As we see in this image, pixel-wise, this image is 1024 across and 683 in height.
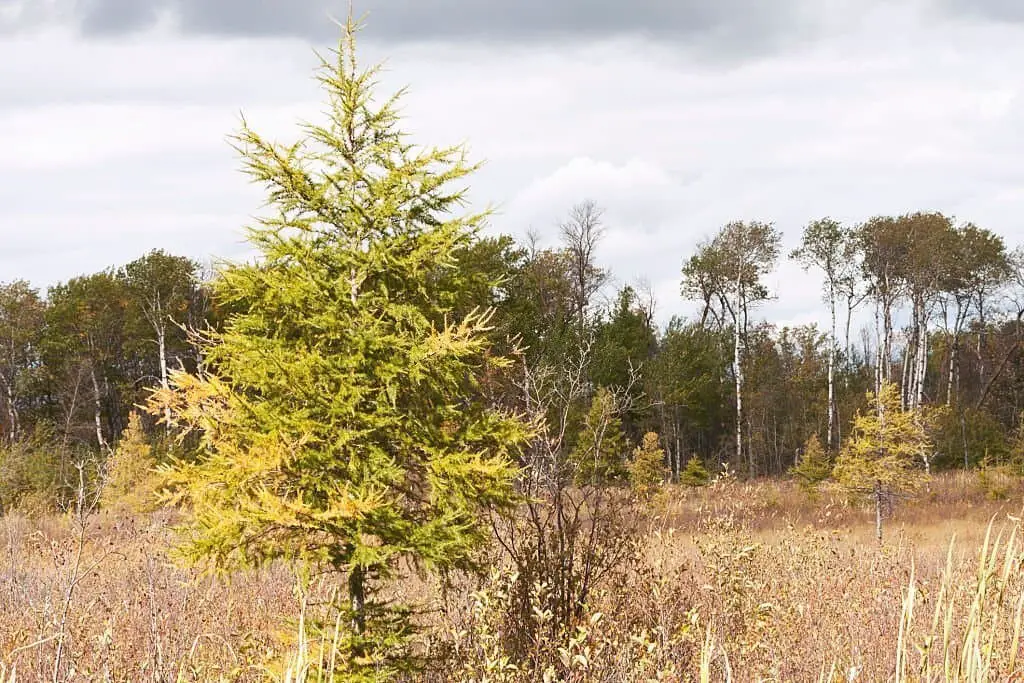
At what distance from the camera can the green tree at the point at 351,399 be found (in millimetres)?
5535

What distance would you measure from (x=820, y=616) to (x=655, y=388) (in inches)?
1123

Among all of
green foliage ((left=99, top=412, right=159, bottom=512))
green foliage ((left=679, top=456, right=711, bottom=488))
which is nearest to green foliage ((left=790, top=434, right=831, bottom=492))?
green foliage ((left=679, top=456, right=711, bottom=488))

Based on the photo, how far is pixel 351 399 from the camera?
559 cm

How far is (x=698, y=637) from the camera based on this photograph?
624cm

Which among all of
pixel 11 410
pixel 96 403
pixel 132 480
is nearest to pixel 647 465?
pixel 132 480

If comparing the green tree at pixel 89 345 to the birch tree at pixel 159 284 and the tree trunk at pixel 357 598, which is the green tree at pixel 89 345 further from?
the tree trunk at pixel 357 598

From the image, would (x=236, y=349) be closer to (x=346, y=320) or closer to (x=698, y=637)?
(x=346, y=320)

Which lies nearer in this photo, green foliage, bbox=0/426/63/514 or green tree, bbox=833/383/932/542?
green tree, bbox=833/383/932/542

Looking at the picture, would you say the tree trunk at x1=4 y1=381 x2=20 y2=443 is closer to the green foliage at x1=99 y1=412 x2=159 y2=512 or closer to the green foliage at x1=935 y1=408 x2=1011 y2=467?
Result: the green foliage at x1=99 y1=412 x2=159 y2=512

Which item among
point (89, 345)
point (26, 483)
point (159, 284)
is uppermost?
point (159, 284)

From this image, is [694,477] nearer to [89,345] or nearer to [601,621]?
[601,621]

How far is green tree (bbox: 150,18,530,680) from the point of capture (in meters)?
5.54

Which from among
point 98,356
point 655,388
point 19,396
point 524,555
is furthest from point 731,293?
point 524,555

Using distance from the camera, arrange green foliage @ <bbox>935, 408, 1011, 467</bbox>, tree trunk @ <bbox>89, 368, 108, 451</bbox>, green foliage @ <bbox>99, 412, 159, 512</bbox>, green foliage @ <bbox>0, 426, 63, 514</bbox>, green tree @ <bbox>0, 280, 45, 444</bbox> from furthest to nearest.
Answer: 1. green tree @ <bbox>0, 280, 45, 444</bbox>
2. tree trunk @ <bbox>89, 368, 108, 451</bbox>
3. green foliage @ <bbox>935, 408, 1011, 467</bbox>
4. green foliage @ <bbox>0, 426, 63, 514</bbox>
5. green foliage @ <bbox>99, 412, 159, 512</bbox>
